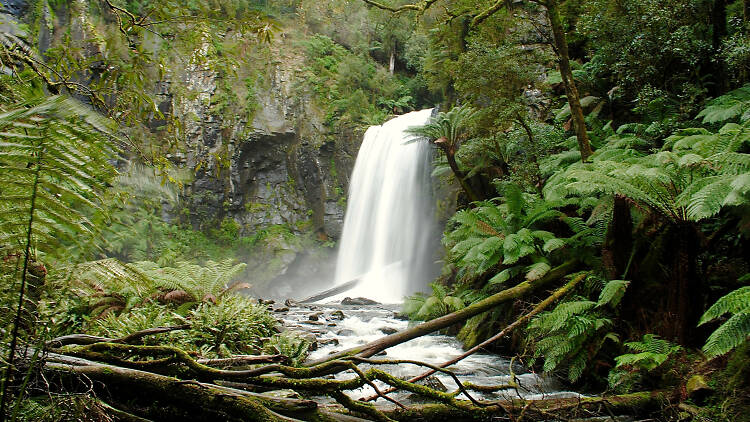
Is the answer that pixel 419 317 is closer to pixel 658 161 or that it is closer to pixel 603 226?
pixel 603 226

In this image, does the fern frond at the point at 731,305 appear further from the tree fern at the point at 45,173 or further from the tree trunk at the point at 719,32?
the tree trunk at the point at 719,32

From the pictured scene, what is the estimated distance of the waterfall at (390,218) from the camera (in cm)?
1387

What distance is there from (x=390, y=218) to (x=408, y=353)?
1007 centimetres

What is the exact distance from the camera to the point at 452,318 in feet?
10.7

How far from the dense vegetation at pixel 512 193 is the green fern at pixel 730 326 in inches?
0.4

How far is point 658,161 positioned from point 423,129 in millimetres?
5141

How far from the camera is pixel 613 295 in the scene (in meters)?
3.57

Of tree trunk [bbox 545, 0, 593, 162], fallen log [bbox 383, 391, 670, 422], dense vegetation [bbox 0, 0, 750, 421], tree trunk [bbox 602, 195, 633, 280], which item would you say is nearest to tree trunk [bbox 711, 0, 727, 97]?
dense vegetation [bbox 0, 0, 750, 421]

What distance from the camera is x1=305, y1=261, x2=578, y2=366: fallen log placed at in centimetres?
254

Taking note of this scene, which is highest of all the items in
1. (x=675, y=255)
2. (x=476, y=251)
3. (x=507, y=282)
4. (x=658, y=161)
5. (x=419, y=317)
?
(x=658, y=161)

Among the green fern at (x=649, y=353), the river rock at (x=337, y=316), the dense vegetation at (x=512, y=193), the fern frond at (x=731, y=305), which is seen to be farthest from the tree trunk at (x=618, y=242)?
the river rock at (x=337, y=316)

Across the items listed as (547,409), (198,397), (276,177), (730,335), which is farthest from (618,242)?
(276,177)

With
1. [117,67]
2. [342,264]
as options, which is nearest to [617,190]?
[117,67]

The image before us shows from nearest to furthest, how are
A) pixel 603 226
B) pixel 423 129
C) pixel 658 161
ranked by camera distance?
pixel 658 161
pixel 603 226
pixel 423 129
